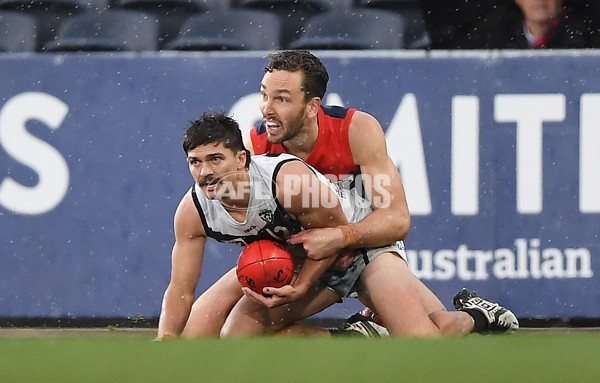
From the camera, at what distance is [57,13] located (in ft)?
25.4

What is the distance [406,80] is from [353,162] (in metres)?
0.89

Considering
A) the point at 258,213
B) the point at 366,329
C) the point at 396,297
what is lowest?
the point at 366,329

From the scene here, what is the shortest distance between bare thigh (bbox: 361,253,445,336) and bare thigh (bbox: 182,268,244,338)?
0.72 metres

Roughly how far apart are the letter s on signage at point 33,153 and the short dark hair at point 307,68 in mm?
1391

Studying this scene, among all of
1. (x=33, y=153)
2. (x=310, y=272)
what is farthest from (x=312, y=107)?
(x=33, y=153)

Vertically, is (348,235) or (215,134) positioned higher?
(215,134)

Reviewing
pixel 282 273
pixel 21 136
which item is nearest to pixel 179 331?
pixel 282 273

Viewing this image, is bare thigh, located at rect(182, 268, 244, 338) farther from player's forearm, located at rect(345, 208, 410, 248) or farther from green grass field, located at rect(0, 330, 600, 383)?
green grass field, located at rect(0, 330, 600, 383)

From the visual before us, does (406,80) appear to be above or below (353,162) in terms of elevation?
above

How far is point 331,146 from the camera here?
6.32m

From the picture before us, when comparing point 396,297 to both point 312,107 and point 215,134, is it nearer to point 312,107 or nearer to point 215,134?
point 312,107

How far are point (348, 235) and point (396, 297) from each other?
40 centimetres

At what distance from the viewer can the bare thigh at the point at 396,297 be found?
6062 mm

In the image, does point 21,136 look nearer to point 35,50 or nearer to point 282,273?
point 35,50
